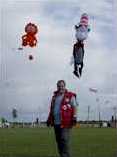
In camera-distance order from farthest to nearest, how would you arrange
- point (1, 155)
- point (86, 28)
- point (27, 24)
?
1. point (27, 24)
2. point (86, 28)
3. point (1, 155)

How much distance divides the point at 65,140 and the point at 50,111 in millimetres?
659

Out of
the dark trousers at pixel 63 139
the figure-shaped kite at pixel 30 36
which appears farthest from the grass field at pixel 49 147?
the dark trousers at pixel 63 139

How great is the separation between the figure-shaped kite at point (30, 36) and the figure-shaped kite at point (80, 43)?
1302mm

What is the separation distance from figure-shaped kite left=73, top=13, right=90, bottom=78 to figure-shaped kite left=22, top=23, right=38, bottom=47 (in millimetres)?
1302

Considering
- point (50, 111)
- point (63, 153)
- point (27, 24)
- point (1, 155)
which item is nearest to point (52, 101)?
point (50, 111)

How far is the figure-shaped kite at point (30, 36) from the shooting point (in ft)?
62.4

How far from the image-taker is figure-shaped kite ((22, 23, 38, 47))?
1903cm

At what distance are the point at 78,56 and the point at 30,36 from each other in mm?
1621

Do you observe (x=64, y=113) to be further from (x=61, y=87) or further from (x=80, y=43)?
(x=80, y=43)

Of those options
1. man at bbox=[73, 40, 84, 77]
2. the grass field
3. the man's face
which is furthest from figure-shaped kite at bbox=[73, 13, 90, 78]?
the man's face

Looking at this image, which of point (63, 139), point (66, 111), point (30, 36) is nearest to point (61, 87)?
point (66, 111)

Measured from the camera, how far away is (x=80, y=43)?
1922 cm

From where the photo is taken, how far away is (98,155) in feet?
51.8

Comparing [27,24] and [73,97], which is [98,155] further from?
[27,24]
